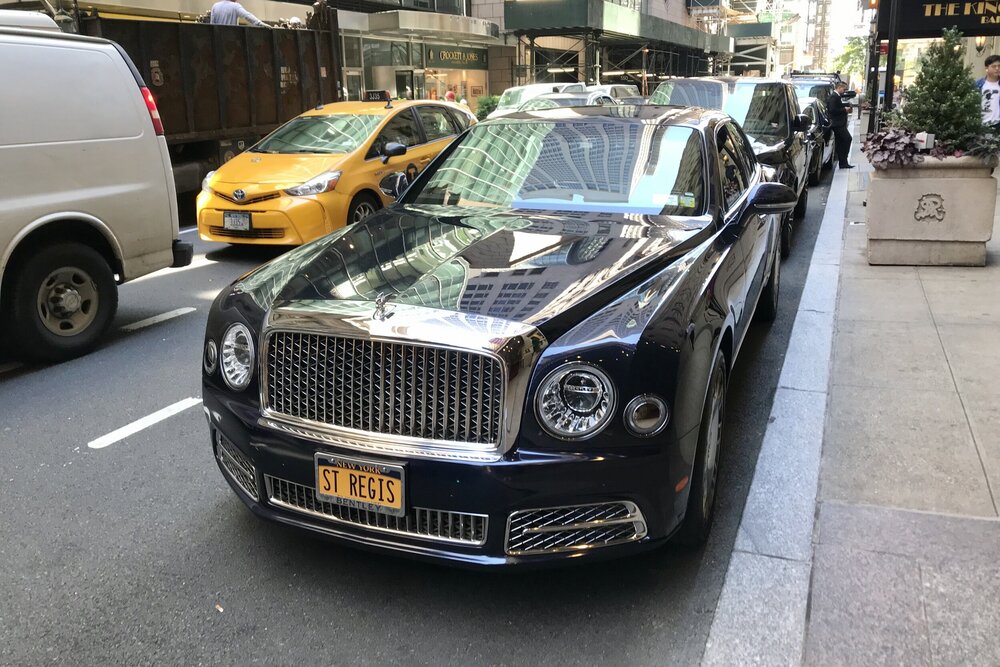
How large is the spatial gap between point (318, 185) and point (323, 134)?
4.35ft

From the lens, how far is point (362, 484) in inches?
117

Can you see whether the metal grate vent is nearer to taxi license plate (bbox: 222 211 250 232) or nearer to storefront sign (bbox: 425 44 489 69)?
taxi license plate (bbox: 222 211 250 232)

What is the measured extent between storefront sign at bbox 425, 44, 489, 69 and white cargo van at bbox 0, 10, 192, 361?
24.3 metres

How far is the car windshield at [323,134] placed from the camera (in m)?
10.0

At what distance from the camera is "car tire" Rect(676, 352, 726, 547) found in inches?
127

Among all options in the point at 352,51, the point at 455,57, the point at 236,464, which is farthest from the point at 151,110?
the point at 455,57

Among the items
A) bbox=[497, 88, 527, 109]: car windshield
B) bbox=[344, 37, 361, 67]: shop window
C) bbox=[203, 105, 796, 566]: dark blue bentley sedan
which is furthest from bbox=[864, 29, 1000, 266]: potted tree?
bbox=[344, 37, 361, 67]: shop window

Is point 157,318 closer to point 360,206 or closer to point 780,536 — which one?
point 360,206

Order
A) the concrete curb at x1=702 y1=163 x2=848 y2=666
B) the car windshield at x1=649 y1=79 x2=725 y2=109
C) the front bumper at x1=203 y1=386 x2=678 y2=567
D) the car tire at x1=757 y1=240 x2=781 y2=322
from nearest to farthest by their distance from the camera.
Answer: the front bumper at x1=203 y1=386 x2=678 y2=567, the concrete curb at x1=702 y1=163 x2=848 y2=666, the car tire at x1=757 y1=240 x2=781 y2=322, the car windshield at x1=649 y1=79 x2=725 y2=109

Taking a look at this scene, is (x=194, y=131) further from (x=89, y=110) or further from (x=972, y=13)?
(x=972, y=13)

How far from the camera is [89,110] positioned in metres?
6.18

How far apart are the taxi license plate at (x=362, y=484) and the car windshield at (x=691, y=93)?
8.81m

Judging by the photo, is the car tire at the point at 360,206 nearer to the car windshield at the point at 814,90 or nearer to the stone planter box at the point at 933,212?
the stone planter box at the point at 933,212

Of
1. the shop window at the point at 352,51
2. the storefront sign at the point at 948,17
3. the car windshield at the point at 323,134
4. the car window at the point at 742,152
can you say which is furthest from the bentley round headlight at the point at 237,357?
the shop window at the point at 352,51
